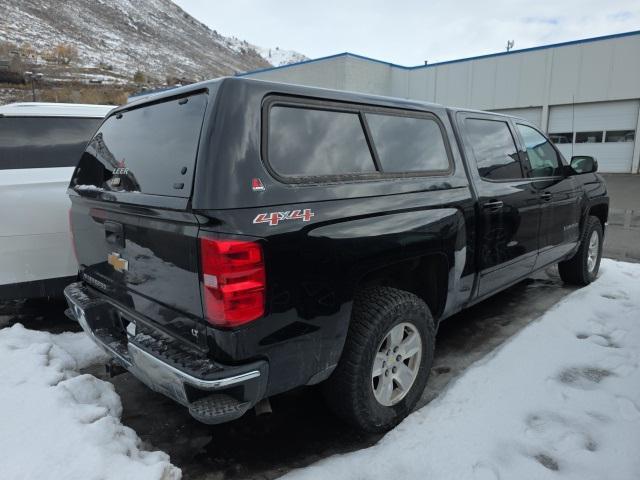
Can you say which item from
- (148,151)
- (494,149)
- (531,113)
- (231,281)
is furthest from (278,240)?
(531,113)

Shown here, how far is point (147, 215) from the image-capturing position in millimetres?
2168

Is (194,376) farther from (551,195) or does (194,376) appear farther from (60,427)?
(551,195)

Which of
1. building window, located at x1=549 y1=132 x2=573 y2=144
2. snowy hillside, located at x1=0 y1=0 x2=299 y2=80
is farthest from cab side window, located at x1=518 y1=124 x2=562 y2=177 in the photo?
snowy hillside, located at x1=0 y1=0 x2=299 y2=80

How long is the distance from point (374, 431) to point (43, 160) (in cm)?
344

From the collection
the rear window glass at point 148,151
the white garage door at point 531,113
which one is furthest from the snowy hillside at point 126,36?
the rear window glass at point 148,151

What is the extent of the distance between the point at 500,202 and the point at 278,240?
83.6 inches

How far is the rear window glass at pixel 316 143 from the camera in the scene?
214cm

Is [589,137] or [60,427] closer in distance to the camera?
[60,427]

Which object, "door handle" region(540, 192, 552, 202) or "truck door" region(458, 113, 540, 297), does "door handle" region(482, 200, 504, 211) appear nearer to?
"truck door" region(458, 113, 540, 297)

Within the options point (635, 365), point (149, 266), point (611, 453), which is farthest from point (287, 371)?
point (635, 365)

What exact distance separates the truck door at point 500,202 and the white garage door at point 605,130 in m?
16.8

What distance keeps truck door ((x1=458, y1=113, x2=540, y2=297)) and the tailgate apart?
210cm

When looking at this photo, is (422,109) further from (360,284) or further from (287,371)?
(287,371)

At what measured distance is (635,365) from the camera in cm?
329
